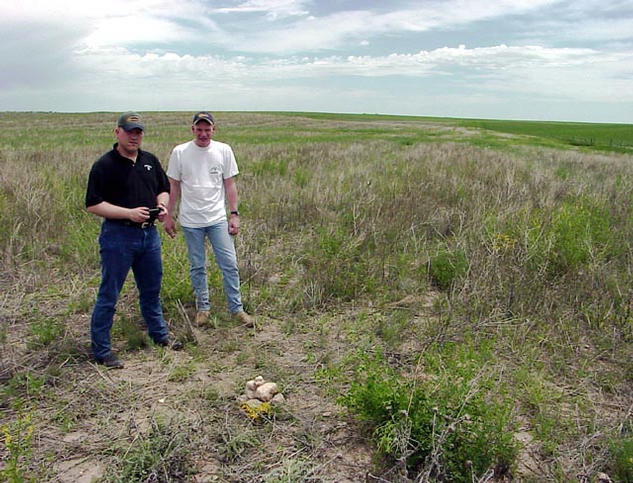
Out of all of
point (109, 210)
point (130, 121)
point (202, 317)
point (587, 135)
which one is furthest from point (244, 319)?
point (587, 135)

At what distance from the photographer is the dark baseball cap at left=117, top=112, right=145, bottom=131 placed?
3467 millimetres

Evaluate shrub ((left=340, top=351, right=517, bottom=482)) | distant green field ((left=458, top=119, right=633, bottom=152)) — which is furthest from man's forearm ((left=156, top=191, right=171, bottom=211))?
distant green field ((left=458, top=119, right=633, bottom=152))

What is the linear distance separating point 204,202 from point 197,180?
210mm

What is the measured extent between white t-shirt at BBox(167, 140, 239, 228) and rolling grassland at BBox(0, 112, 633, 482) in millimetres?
936

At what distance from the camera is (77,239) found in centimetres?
608

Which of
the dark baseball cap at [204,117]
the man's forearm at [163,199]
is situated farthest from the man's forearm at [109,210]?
the dark baseball cap at [204,117]

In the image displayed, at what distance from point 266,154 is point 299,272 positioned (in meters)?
10.5

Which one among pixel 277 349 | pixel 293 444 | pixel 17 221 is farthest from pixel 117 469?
pixel 17 221

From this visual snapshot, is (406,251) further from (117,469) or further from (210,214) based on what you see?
(117,469)

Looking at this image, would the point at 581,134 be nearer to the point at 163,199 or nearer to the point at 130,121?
the point at 163,199

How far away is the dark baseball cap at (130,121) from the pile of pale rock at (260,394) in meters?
2.07

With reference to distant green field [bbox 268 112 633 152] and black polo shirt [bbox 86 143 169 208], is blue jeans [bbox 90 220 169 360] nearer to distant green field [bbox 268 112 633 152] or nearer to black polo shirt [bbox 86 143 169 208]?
black polo shirt [bbox 86 143 169 208]

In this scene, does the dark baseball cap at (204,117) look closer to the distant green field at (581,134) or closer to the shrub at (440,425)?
the shrub at (440,425)

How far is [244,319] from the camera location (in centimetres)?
439
